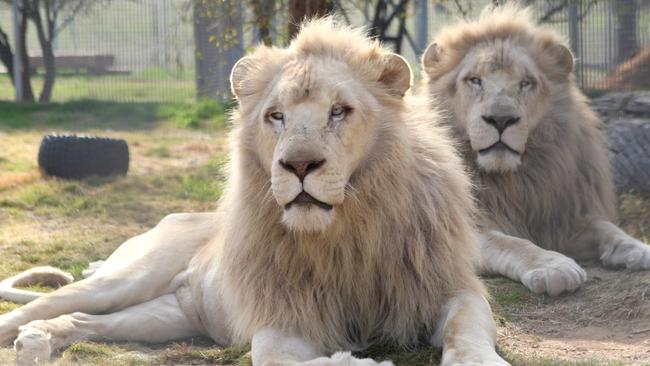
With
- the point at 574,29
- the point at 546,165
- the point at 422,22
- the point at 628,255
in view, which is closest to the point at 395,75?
the point at 628,255

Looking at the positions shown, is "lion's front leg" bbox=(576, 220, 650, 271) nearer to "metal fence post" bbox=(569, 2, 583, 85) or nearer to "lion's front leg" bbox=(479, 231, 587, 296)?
"lion's front leg" bbox=(479, 231, 587, 296)

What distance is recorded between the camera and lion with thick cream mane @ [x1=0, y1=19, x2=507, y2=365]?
3.69m

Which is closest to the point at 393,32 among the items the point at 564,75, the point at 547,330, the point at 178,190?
the point at 178,190

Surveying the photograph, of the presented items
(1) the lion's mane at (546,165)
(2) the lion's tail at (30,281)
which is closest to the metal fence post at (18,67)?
(2) the lion's tail at (30,281)

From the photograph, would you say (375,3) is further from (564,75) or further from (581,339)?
(581,339)

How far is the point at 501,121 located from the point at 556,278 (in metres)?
1.02

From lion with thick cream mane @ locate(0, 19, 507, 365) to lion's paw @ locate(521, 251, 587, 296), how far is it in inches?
32.0

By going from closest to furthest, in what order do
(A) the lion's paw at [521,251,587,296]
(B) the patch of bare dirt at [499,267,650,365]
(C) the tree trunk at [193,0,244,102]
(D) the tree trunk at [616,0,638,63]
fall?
(B) the patch of bare dirt at [499,267,650,365], (A) the lion's paw at [521,251,587,296], (D) the tree trunk at [616,0,638,63], (C) the tree trunk at [193,0,244,102]

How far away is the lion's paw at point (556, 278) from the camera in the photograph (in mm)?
4926

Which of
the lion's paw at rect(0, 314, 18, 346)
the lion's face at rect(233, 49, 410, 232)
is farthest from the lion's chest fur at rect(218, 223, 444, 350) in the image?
the lion's paw at rect(0, 314, 18, 346)

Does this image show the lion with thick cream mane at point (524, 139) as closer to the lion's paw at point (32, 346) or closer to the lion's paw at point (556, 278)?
the lion's paw at point (556, 278)

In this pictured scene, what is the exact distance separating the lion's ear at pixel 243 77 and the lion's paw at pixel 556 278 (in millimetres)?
1687

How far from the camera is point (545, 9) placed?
13.5 metres

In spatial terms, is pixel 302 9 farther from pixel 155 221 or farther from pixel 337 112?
pixel 337 112
